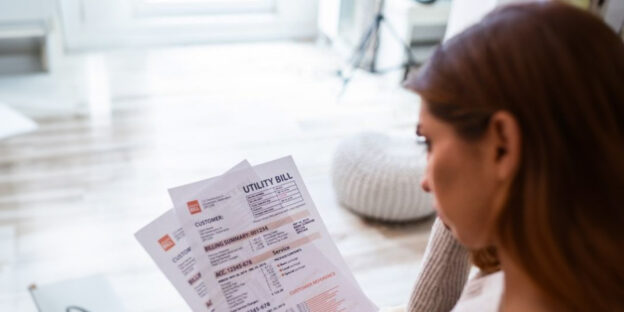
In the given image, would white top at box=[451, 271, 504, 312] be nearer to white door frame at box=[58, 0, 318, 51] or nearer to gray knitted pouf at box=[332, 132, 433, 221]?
gray knitted pouf at box=[332, 132, 433, 221]

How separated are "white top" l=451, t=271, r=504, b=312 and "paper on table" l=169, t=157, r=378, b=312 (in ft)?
0.42

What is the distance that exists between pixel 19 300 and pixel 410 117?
1.81 m

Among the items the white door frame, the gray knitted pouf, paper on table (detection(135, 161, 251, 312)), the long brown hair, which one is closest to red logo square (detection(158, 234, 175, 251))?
paper on table (detection(135, 161, 251, 312))

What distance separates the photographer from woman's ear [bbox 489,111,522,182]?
18.6 inches

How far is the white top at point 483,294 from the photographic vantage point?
0.68 m

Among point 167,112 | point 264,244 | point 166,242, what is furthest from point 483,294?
point 167,112

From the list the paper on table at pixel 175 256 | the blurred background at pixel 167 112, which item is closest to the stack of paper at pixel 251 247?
the paper on table at pixel 175 256

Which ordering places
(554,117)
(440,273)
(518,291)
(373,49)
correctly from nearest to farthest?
(554,117) < (518,291) < (440,273) < (373,49)

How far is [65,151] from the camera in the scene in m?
2.27

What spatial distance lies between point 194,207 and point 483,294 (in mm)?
373

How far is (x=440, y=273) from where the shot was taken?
2.72 ft

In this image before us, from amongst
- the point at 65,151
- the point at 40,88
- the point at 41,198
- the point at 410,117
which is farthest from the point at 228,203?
the point at 40,88

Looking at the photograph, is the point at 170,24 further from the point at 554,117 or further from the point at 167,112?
the point at 554,117

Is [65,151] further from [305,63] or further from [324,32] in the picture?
[324,32]
